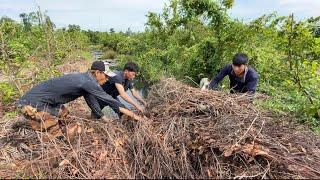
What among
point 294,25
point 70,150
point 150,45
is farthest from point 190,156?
point 150,45

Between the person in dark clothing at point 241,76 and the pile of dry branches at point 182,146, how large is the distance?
0.59 meters

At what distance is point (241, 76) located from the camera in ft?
20.7

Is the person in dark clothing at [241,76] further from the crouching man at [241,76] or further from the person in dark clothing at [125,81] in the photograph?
the person in dark clothing at [125,81]

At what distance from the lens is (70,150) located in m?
4.88

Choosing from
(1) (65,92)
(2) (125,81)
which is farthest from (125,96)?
(1) (65,92)

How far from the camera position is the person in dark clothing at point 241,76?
593 cm

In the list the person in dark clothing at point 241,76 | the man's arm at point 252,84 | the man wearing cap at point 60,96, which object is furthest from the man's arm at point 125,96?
the man's arm at point 252,84

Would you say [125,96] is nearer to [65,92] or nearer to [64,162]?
[65,92]

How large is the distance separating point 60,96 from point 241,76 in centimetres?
295

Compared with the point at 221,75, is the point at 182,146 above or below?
below

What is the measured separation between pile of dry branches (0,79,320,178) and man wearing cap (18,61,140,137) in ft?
0.67

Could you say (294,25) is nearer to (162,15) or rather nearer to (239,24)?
(239,24)

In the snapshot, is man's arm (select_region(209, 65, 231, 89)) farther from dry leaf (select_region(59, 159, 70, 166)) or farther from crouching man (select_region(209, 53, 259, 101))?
dry leaf (select_region(59, 159, 70, 166))

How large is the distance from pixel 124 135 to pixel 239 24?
6.69m
